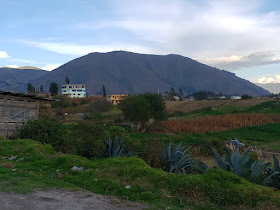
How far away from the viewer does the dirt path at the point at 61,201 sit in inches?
206

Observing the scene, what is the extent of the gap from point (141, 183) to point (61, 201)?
189cm

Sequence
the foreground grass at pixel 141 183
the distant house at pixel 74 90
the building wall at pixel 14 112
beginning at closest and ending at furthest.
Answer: the foreground grass at pixel 141 183
the building wall at pixel 14 112
the distant house at pixel 74 90

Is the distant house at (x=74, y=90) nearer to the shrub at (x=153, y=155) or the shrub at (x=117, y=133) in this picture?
the shrub at (x=117, y=133)

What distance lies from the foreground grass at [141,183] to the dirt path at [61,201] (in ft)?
1.07

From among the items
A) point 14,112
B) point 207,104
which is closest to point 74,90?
point 207,104

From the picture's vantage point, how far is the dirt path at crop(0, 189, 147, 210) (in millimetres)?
5238

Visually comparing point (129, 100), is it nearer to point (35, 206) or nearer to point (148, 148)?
point (148, 148)

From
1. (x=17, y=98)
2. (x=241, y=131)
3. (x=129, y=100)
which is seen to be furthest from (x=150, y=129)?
(x=17, y=98)

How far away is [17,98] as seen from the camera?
59.4 ft

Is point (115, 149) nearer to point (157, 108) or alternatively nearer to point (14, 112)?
point (14, 112)

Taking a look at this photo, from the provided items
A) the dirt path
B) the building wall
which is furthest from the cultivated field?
the dirt path

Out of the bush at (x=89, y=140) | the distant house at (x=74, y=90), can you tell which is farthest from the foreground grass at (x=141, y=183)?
the distant house at (x=74, y=90)

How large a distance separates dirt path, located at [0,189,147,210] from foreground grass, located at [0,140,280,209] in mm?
326

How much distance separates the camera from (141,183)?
21.7ft
